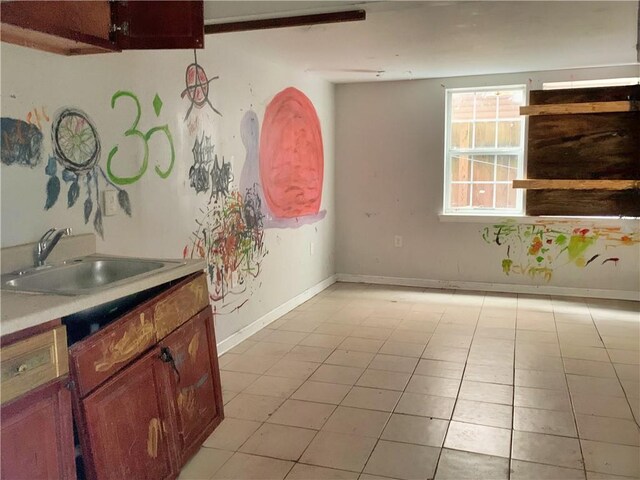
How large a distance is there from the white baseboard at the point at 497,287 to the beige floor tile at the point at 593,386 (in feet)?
6.69

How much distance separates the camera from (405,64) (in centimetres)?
425

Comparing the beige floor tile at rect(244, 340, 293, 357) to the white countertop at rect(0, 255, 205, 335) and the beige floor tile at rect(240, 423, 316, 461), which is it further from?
the white countertop at rect(0, 255, 205, 335)

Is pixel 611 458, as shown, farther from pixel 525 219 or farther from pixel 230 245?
pixel 525 219

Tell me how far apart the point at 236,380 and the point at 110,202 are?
121 centimetres

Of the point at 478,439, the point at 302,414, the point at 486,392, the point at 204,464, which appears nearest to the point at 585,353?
the point at 486,392

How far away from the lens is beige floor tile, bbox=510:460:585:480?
2.03 m

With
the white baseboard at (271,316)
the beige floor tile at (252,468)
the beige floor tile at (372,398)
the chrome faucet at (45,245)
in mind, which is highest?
the chrome faucet at (45,245)

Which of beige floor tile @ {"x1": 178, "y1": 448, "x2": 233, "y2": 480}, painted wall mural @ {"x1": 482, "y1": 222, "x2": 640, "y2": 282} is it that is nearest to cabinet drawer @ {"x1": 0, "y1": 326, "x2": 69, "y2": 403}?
beige floor tile @ {"x1": 178, "y1": 448, "x2": 233, "y2": 480}

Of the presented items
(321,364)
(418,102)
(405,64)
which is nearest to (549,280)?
(418,102)

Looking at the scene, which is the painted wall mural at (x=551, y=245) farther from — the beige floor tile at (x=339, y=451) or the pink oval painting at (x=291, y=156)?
the beige floor tile at (x=339, y=451)

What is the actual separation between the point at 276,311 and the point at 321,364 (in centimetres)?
108

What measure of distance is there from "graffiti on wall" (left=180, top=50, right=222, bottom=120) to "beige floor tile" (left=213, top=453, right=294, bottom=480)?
6.09ft

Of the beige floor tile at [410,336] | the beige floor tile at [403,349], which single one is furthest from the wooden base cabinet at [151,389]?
the beige floor tile at [410,336]

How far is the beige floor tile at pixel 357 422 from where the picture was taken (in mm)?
2400
